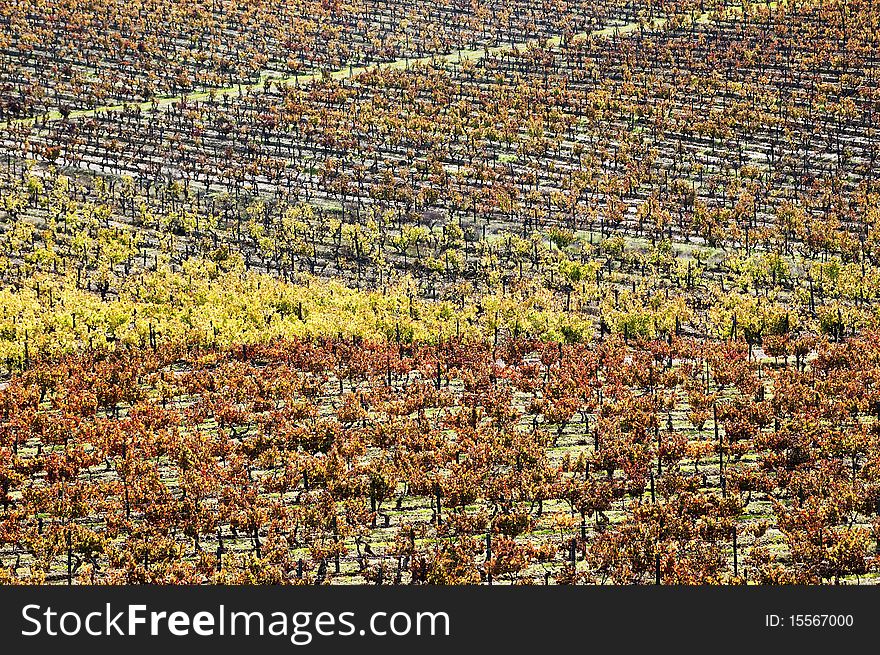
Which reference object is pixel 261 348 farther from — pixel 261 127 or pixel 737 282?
pixel 261 127

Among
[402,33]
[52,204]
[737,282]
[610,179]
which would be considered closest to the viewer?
[737,282]

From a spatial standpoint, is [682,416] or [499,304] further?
[499,304]

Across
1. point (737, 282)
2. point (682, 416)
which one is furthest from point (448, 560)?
point (737, 282)

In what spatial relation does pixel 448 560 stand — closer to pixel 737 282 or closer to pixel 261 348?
pixel 261 348

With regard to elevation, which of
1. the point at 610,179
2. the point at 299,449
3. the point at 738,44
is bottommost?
the point at 299,449

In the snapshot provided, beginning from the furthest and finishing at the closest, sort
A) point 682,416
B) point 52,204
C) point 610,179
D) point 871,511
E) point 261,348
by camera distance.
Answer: point 610,179 → point 52,204 → point 261,348 → point 682,416 → point 871,511

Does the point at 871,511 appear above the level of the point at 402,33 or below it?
below
